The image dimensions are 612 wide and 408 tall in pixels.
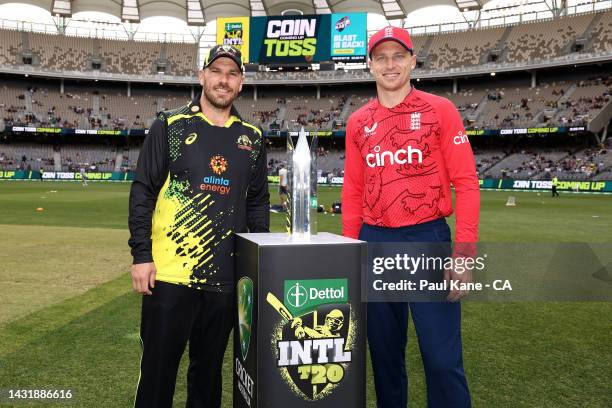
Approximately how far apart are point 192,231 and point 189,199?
199 mm

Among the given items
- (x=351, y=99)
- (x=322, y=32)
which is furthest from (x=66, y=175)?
(x=351, y=99)

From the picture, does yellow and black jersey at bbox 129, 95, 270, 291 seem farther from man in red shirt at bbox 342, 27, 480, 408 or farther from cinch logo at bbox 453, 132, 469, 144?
cinch logo at bbox 453, 132, 469, 144

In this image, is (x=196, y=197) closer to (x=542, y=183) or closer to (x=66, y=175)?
(x=542, y=183)

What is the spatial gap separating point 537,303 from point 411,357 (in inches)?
121

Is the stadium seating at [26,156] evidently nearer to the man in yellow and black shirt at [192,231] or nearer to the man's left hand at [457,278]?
the man in yellow and black shirt at [192,231]

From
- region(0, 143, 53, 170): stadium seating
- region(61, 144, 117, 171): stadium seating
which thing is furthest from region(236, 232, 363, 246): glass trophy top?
region(0, 143, 53, 170): stadium seating

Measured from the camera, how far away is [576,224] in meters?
15.6

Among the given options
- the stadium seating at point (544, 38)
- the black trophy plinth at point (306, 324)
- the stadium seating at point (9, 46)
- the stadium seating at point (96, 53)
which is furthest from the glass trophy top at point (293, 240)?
the stadium seating at point (9, 46)

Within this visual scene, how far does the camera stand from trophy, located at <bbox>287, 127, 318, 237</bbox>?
256 centimetres

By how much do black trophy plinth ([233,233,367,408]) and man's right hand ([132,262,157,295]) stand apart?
0.84m

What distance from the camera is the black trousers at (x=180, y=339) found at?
3002 millimetres

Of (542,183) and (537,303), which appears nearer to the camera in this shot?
(537,303)

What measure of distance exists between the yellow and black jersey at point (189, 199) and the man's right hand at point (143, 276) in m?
0.04

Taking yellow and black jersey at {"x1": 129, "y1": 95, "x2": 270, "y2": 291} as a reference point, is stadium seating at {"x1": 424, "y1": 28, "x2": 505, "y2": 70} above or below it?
above
